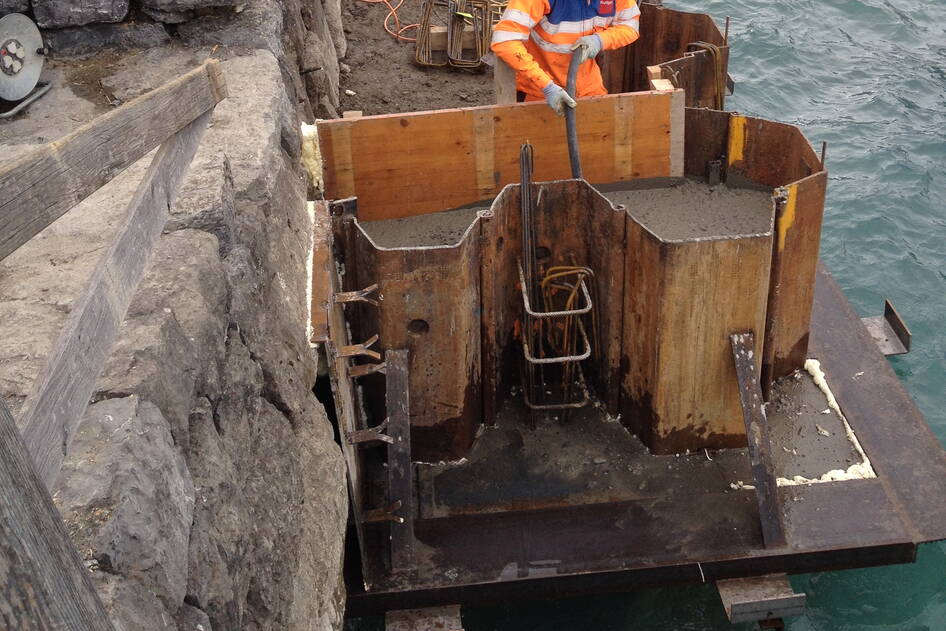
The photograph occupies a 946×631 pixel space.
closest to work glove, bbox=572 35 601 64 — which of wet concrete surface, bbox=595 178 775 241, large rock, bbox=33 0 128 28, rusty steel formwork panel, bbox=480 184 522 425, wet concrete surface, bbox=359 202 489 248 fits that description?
wet concrete surface, bbox=595 178 775 241

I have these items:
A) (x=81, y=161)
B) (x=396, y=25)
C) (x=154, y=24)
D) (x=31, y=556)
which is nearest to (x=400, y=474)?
(x=154, y=24)

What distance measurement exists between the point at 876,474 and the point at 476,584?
8.99ft

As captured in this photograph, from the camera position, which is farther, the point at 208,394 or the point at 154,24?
the point at 154,24

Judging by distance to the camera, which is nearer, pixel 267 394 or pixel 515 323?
pixel 267 394

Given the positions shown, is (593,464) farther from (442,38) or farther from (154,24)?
(442,38)

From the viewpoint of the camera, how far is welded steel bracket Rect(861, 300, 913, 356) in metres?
8.35

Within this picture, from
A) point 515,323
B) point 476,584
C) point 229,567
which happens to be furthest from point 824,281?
point 229,567

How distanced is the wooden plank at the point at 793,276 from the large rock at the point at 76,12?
14.5 feet

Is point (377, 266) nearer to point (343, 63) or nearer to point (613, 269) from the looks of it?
point (613, 269)

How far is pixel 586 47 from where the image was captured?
744 centimetres

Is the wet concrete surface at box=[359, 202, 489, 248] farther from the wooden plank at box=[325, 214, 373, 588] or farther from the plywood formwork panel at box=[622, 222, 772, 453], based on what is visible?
the plywood formwork panel at box=[622, 222, 772, 453]

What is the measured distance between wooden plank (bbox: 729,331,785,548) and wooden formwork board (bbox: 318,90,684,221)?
193 cm

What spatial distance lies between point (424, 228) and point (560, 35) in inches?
84.8

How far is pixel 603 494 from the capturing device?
20.2 ft
